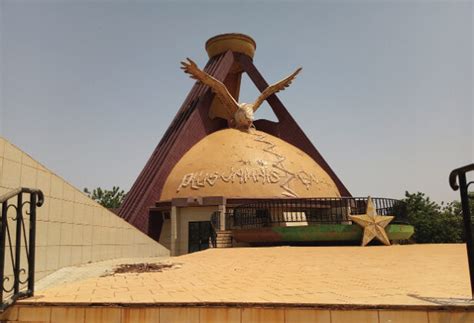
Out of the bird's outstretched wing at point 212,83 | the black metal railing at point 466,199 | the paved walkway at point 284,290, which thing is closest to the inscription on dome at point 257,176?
the bird's outstretched wing at point 212,83

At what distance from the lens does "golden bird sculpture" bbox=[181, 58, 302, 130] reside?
2545cm

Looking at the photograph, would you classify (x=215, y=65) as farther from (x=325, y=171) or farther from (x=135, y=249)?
(x=135, y=249)

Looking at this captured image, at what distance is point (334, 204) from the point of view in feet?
66.1

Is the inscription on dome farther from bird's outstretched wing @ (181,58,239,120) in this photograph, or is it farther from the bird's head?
bird's outstretched wing @ (181,58,239,120)

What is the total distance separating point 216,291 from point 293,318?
53.8 inches

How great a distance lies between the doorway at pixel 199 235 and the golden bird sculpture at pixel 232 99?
9105 mm

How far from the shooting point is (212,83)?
2584cm

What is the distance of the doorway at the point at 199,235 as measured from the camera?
64.6ft

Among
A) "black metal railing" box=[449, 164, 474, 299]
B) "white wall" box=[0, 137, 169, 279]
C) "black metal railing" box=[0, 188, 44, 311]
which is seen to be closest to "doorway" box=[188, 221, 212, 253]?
"white wall" box=[0, 137, 169, 279]

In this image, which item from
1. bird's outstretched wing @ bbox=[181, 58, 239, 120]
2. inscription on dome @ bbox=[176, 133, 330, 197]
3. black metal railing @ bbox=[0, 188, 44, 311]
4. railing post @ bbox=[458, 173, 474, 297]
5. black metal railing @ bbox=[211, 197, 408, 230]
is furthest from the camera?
bird's outstretched wing @ bbox=[181, 58, 239, 120]

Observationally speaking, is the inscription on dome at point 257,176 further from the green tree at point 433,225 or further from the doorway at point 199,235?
the green tree at point 433,225

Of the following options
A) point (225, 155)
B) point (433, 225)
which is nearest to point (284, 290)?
point (225, 155)

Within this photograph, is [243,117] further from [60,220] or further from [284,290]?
[284,290]

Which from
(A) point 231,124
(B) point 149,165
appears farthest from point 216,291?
(A) point 231,124
